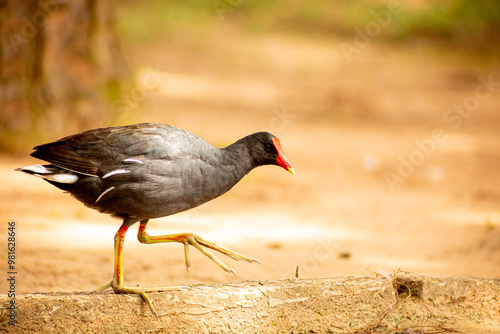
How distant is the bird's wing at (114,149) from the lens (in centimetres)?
349

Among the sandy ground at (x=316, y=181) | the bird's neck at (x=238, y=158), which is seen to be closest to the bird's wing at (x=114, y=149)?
the bird's neck at (x=238, y=158)

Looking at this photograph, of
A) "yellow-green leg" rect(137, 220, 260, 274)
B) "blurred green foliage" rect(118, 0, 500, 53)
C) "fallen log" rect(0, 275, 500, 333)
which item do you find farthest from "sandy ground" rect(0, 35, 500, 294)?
"blurred green foliage" rect(118, 0, 500, 53)

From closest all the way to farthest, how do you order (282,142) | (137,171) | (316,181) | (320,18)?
(137,171) < (316,181) < (282,142) < (320,18)

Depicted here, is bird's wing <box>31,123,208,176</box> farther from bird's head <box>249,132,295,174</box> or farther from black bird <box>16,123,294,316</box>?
bird's head <box>249,132,295,174</box>

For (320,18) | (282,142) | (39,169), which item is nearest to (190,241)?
(39,169)

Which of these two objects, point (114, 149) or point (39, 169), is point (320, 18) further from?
point (39, 169)

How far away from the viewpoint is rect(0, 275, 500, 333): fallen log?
10.8 ft

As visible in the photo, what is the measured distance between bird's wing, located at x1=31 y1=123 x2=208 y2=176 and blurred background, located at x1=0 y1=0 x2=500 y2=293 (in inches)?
48.5

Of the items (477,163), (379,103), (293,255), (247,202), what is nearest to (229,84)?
(379,103)

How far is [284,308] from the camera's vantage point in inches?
143

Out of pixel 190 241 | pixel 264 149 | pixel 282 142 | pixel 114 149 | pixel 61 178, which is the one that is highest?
pixel 282 142

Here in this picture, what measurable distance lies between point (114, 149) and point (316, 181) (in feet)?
17.0

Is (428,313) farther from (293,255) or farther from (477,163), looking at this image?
(477,163)

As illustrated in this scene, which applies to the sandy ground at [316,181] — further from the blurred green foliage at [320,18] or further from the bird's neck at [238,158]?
the blurred green foliage at [320,18]
